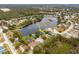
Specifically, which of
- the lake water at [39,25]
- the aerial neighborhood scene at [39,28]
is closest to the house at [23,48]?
the aerial neighborhood scene at [39,28]

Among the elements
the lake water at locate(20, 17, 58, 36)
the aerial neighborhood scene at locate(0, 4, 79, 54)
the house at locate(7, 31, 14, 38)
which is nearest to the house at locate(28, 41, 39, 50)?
the aerial neighborhood scene at locate(0, 4, 79, 54)

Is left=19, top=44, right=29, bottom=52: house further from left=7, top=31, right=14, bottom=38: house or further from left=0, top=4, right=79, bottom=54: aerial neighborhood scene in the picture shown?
left=7, top=31, right=14, bottom=38: house

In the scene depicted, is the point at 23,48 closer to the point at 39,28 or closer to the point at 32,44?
the point at 32,44

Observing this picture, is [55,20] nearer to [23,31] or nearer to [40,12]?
[40,12]

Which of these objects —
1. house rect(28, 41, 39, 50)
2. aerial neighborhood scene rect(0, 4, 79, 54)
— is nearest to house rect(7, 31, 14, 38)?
aerial neighborhood scene rect(0, 4, 79, 54)

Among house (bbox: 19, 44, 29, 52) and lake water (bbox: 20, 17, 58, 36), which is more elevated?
lake water (bbox: 20, 17, 58, 36)

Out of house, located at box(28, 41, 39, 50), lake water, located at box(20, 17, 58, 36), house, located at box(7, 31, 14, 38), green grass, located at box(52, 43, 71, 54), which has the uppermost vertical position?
lake water, located at box(20, 17, 58, 36)

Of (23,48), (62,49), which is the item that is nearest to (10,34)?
(23,48)
